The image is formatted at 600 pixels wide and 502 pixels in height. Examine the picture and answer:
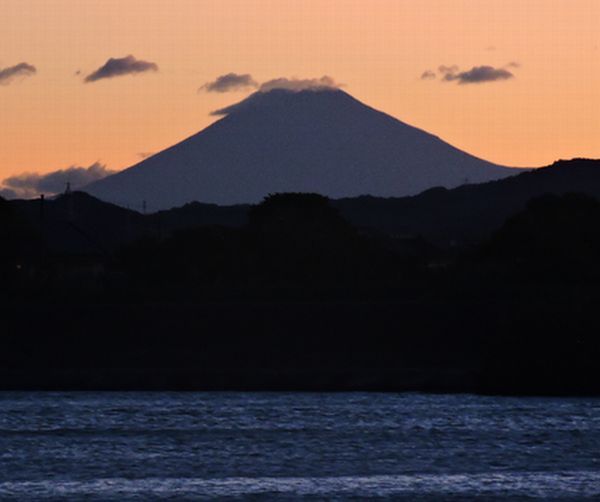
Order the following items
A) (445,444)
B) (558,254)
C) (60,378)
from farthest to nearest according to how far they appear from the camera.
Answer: (558,254) < (60,378) < (445,444)

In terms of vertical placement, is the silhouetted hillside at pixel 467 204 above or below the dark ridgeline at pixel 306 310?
above

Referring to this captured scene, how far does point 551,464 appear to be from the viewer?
35.2 meters

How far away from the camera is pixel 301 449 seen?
3859 cm

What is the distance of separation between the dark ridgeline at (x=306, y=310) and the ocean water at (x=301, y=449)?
18.6 feet

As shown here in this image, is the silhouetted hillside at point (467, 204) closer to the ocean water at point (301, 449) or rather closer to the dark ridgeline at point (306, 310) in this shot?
the dark ridgeline at point (306, 310)

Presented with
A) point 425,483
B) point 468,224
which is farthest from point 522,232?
point 468,224

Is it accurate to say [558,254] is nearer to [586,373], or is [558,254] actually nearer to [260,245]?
[260,245]

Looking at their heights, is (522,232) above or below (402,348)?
above

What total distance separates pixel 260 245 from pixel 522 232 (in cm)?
1302

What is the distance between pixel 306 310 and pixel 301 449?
34.3 m

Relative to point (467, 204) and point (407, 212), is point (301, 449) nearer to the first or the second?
point (467, 204)

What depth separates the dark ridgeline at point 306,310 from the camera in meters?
61.2

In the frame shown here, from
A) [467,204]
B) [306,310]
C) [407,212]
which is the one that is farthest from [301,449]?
[407,212]

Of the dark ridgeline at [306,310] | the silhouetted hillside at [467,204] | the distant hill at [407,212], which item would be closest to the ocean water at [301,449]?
the dark ridgeline at [306,310]
